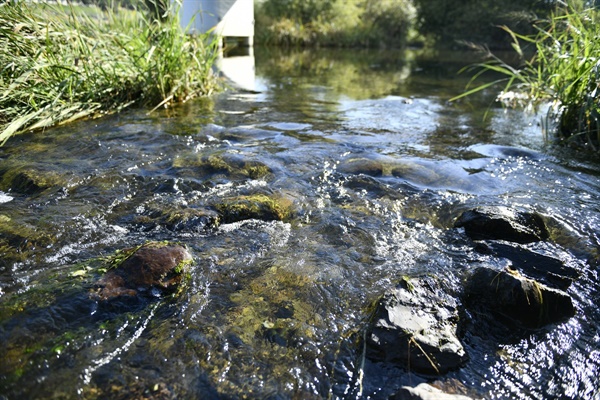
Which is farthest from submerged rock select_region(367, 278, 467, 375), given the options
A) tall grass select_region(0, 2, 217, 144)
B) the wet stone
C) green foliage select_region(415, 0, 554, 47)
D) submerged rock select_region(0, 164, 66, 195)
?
green foliage select_region(415, 0, 554, 47)

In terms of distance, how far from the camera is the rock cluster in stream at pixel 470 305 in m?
1.69

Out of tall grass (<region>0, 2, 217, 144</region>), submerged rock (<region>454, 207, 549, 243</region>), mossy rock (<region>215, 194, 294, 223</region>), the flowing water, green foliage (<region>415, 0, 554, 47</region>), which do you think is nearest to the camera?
the flowing water

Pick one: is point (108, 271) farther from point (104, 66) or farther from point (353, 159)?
point (104, 66)

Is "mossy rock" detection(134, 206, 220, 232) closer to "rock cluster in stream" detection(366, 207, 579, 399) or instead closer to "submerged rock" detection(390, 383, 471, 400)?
"rock cluster in stream" detection(366, 207, 579, 399)

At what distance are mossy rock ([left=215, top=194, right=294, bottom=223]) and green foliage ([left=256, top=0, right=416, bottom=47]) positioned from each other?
61.4 ft

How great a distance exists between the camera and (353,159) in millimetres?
3943

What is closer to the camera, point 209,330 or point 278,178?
point 209,330

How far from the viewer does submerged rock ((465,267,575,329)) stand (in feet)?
6.36

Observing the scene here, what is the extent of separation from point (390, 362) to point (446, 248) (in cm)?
101

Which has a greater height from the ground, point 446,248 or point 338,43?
point 338,43

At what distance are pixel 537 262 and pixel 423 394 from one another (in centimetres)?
121

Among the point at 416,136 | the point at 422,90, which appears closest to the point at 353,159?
the point at 416,136

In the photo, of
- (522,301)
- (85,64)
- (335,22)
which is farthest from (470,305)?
(335,22)

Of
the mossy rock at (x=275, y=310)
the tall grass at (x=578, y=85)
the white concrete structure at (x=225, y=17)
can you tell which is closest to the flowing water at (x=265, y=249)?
the mossy rock at (x=275, y=310)
